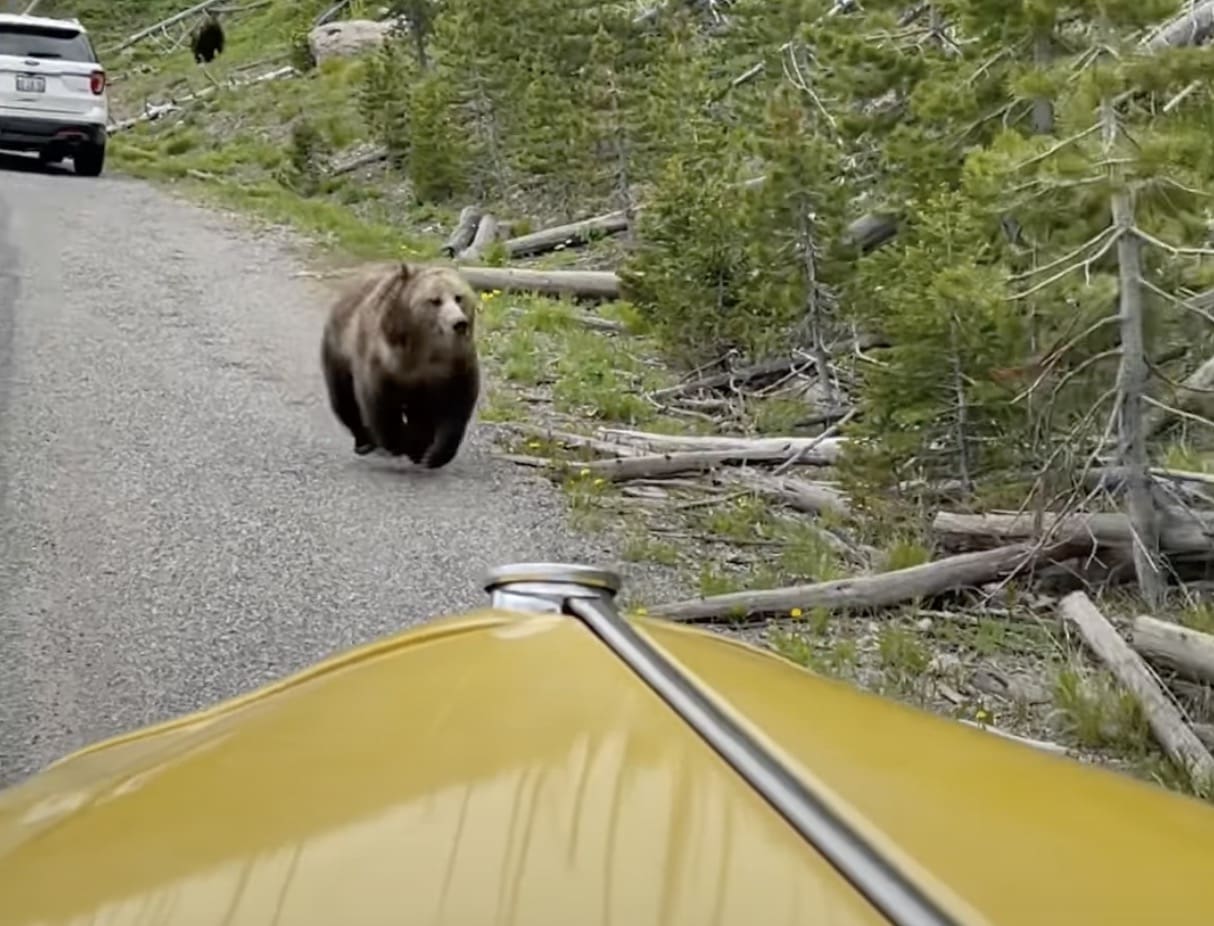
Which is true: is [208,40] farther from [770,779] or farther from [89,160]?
[770,779]

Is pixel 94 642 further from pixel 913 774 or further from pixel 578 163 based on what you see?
pixel 578 163

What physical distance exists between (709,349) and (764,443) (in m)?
1.37

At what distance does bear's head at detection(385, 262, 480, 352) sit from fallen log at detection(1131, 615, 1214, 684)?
2.71 metres

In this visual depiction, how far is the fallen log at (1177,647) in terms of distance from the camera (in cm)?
423

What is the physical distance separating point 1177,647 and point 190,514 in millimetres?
3183

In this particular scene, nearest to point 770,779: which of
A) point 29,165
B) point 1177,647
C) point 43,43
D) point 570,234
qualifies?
point 1177,647

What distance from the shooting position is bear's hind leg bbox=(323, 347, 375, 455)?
21.9 feet

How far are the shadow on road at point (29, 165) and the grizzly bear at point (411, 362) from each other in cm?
911

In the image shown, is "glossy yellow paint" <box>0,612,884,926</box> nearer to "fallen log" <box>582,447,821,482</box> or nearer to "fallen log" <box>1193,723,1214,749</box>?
"fallen log" <box>1193,723,1214,749</box>

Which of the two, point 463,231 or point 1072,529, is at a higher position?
point 1072,529

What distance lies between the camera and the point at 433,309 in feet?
20.0

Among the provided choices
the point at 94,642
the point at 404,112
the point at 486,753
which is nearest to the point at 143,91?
the point at 404,112

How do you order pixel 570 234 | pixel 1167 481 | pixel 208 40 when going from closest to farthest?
pixel 1167 481
pixel 570 234
pixel 208 40

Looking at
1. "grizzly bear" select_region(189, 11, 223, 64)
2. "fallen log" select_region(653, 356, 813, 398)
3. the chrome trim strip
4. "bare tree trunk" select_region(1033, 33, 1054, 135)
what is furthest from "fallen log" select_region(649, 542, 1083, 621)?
"grizzly bear" select_region(189, 11, 223, 64)
